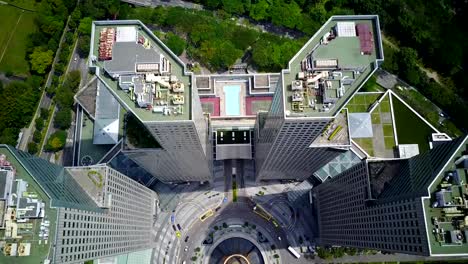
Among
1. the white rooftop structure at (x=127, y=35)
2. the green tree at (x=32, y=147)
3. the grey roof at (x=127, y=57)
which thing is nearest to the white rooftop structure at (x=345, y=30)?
the grey roof at (x=127, y=57)

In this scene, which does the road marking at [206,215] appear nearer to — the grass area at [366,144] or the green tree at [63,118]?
the grass area at [366,144]

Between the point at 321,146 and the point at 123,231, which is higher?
the point at 321,146

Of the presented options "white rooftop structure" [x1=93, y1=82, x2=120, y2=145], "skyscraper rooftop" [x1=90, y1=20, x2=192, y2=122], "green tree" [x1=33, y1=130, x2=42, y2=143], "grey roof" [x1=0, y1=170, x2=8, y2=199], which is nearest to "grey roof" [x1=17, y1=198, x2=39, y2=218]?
"grey roof" [x1=0, y1=170, x2=8, y2=199]

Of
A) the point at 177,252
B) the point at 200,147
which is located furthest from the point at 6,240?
the point at 177,252

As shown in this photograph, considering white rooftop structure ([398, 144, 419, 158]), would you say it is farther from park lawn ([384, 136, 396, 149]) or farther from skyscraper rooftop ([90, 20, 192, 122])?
skyscraper rooftop ([90, 20, 192, 122])

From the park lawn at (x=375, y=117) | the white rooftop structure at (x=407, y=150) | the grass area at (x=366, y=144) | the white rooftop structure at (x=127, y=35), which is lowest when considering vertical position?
the white rooftop structure at (x=407, y=150)

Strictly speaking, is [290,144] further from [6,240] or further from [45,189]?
[6,240]
